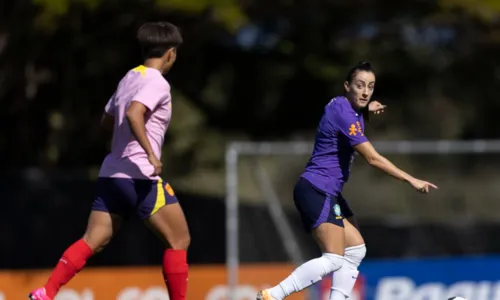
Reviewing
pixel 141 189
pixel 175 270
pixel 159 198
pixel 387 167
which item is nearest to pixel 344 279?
pixel 387 167

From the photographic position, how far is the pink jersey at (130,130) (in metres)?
6.56

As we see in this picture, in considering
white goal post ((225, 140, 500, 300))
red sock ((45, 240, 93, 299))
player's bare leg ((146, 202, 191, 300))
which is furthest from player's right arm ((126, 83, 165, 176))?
white goal post ((225, 140, 500, 300))

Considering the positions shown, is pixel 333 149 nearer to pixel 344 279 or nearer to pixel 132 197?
pixel 344 279

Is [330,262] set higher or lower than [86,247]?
lower

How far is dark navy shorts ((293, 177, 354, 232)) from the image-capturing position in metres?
6.88

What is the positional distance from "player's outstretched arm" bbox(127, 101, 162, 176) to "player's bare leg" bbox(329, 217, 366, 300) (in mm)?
1422

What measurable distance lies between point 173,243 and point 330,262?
99cm

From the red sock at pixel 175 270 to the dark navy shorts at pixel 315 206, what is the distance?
831mm

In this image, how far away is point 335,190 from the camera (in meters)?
6.98

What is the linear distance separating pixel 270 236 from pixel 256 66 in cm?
619

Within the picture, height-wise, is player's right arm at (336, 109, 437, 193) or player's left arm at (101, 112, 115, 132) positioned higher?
player's left arm at (101, 112, 115, 132)

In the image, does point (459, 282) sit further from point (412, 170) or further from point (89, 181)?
point (412, 170)

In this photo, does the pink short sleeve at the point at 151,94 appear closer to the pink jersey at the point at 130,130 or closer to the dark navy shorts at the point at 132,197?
the pink jersey at the point at 130,130

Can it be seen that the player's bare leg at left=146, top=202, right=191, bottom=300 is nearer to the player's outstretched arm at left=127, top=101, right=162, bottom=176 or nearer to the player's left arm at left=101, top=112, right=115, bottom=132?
the player's outstretched arm at left=127, top=101, right=162, bottom=176
